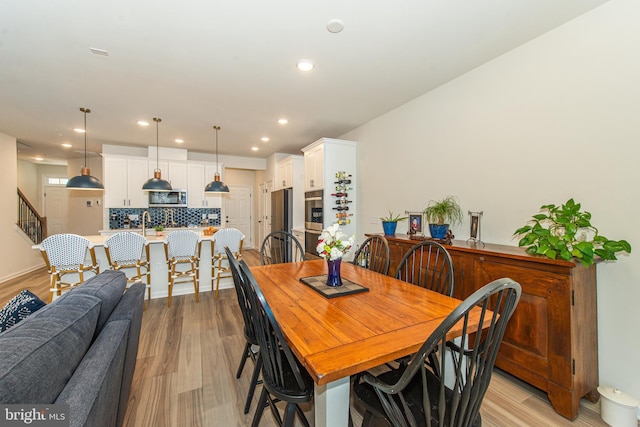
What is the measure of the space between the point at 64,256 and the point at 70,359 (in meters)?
2.95

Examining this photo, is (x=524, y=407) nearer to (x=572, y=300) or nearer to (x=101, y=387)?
(x=572, y=300)

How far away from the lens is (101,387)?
90 cm

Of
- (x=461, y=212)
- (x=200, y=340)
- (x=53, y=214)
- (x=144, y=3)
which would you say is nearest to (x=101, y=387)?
(x=200, y=340)

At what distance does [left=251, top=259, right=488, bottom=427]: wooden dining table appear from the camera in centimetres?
99

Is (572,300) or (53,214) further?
(53,214)

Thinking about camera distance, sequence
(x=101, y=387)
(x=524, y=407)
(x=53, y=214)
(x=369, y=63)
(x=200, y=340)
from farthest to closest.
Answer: (x=53, y=214), (x=200, y=340), (x=369, y=63), (x=524, y=407), (x=101, y=387)

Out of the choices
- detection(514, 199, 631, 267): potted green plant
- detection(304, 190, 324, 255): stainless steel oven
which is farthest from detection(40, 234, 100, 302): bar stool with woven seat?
detection(514, 199, 631, 267): potted green plant

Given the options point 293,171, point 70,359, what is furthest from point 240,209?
point 70,359

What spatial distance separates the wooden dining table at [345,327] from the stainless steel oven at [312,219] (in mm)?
2565

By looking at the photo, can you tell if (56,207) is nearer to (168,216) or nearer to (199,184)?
(168,216)

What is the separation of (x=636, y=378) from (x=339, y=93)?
3362 mm

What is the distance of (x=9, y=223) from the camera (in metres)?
4.86

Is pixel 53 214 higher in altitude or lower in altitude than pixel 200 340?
higher

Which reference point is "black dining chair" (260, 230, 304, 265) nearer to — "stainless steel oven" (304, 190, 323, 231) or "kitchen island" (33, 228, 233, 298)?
"stainless steel oven" (304, 190, 323, 231)
